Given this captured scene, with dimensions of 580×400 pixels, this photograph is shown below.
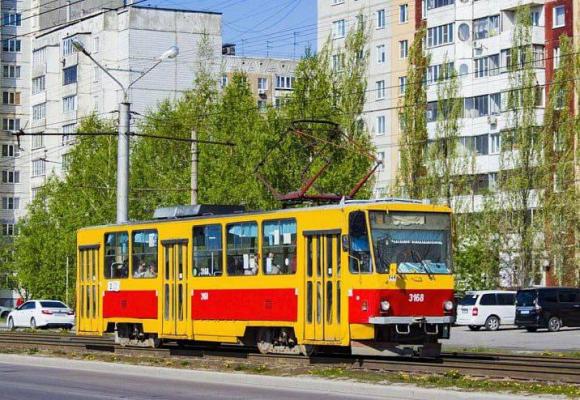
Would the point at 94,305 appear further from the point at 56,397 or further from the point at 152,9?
the point at 152,9

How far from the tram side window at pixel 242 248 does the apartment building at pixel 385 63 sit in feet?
190

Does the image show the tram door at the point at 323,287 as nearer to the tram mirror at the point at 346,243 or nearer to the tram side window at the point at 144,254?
the tram mirror at the point at 346,243

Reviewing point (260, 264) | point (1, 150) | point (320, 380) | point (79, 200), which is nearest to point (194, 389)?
point (320, 380)

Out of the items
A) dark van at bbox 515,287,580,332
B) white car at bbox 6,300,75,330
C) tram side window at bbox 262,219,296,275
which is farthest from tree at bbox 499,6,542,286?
tram side window at bbox 262,219,296,275

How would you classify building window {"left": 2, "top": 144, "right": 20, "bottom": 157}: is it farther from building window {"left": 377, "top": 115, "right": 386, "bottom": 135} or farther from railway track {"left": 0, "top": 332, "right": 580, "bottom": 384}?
railway track {"left": 0, "top": 332, "right": 580, "bottom": 384}

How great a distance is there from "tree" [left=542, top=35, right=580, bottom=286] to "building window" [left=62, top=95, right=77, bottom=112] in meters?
43.0

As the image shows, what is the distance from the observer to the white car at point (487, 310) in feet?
179

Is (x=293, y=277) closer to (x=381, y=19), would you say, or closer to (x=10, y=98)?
(x=381, y=19)

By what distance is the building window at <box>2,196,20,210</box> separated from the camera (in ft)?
392

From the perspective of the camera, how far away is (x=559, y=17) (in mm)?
75812

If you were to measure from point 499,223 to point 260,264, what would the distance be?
137 ft

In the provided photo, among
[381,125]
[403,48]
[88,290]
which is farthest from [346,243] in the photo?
[381,125]

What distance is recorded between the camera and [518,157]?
225 ft

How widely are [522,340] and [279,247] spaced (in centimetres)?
1729
